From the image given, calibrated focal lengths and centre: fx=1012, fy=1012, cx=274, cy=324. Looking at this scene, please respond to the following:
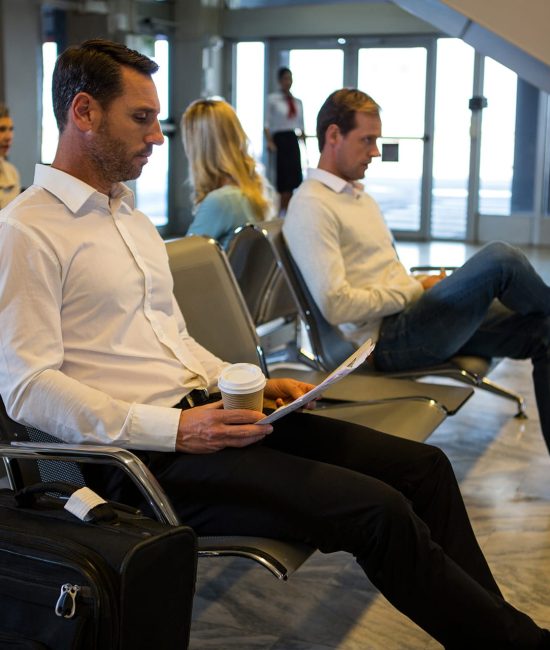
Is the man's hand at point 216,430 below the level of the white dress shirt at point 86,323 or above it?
below

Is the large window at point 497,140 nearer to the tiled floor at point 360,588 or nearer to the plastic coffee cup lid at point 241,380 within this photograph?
the tiled floor at point 360,588

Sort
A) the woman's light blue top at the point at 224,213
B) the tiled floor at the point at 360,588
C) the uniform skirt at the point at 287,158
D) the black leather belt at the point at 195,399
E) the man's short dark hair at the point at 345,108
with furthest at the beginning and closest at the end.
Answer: the uniform skirt at the point at 287,158
the woman's light blue top at the point at 224,213
the man's short dark hair at the point at 345,108
the tiled floor at the point at 360,588
the black leather belt at the point at 195,399

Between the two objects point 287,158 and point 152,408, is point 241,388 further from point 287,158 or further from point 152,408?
point 287,158

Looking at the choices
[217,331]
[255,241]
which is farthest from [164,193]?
[217,331]

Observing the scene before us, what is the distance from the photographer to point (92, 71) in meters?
1.97

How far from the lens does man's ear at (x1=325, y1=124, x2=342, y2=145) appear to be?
3240 millimetres

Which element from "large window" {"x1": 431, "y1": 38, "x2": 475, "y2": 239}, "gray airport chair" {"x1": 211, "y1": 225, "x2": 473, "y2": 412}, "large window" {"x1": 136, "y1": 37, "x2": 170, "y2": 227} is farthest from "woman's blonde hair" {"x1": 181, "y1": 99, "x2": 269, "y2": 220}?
"large window" {"x1": 431, "y1": 38, "x2": 475, "y2": 239}

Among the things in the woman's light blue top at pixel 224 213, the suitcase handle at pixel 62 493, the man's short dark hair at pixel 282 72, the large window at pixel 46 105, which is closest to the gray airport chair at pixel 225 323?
the suitcase handle at pixel 62 493

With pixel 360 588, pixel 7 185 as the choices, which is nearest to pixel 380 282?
pixel 360 588

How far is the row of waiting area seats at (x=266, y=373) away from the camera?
1.83 metres

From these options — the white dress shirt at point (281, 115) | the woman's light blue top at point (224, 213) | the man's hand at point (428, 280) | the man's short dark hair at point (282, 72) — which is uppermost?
the man's short dark hair at point (282, 72)

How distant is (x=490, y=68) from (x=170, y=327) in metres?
9.33

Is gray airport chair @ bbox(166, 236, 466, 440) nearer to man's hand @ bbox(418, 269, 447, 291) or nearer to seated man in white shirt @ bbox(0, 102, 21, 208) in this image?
man's hand @ bbox(418, 269, 447, 291)

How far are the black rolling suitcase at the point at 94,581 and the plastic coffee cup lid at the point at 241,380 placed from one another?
0.32m
